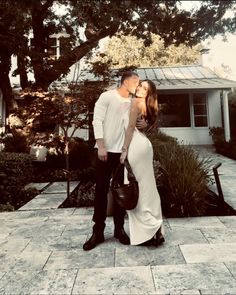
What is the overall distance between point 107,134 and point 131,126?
0.30 meters

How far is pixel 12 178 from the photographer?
271 inches

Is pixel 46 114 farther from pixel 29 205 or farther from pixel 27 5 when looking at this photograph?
pixel 27 5

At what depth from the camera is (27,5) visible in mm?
2229

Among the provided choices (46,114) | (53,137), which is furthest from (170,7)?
(53,137)

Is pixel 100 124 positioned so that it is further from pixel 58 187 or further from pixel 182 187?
pixel 58 187

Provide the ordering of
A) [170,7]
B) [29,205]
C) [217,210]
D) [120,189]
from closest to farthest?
[170,7] < [120,189] < [217,210] < [29,205]

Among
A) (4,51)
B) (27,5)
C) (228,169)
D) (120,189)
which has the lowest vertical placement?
(228,169)

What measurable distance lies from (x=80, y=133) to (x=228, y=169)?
8.91m

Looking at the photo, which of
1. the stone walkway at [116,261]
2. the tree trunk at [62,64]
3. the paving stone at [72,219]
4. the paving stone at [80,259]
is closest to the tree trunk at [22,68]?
the tree trunk at [62,64]

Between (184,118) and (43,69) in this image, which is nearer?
(43,69)

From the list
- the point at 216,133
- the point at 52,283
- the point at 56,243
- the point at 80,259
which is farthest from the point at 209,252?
the point at 216,133

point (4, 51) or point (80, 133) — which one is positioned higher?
point (4, 51)

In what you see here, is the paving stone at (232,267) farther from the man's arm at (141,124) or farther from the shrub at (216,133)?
the shrub at (216,133)

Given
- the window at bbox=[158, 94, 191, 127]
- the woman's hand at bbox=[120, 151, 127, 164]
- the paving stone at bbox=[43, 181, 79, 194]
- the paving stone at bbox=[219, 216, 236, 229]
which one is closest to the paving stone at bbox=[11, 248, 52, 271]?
the woman's hand at bbox=[120, 151, 127, 164]
